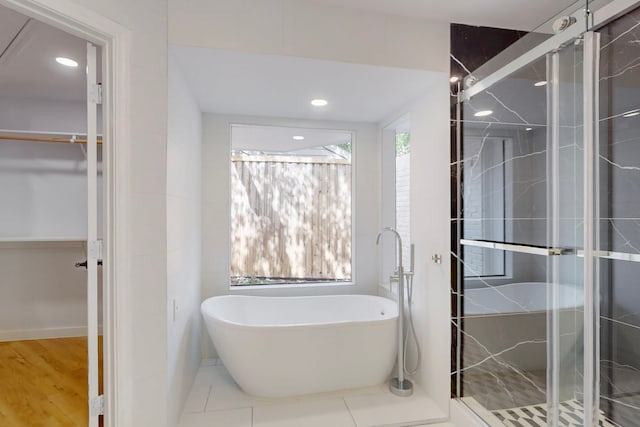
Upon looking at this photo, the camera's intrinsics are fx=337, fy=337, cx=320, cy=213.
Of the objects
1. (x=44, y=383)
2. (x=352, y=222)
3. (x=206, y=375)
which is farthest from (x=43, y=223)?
(x=352, y=222)

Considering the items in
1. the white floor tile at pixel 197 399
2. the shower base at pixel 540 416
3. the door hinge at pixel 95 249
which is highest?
the door hinge at pixel 95 249

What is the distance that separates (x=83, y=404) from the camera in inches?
86.9

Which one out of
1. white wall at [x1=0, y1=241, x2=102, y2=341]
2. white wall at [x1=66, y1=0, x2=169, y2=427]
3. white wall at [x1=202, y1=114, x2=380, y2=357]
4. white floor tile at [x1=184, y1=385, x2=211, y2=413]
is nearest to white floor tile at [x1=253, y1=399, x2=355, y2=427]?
white floor tile at [x1=184, y1=385, x2=211, y2=413]

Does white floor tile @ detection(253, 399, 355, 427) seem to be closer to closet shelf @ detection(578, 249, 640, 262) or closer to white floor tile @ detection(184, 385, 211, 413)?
white floor tile @ detection(184, 385, 211, 413)

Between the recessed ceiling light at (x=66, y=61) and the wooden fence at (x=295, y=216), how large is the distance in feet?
4.42

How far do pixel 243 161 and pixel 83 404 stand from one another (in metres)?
2.18

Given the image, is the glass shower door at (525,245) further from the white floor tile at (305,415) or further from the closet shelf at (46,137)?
the closet shelf at (46,137)

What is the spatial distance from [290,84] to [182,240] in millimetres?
1260

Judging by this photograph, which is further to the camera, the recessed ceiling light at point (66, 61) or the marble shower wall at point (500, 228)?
the recessed ceiling light at point (66, 61)

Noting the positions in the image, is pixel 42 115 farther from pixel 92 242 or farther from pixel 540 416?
pixel 540 416

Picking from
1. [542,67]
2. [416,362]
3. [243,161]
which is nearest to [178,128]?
[243,161]

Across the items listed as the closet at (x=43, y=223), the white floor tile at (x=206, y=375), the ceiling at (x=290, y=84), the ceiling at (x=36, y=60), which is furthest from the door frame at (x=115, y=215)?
the closet at (x=43, y=223)

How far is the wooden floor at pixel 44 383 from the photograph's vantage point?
6.75 ft

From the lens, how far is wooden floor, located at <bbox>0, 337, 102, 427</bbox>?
206cm
